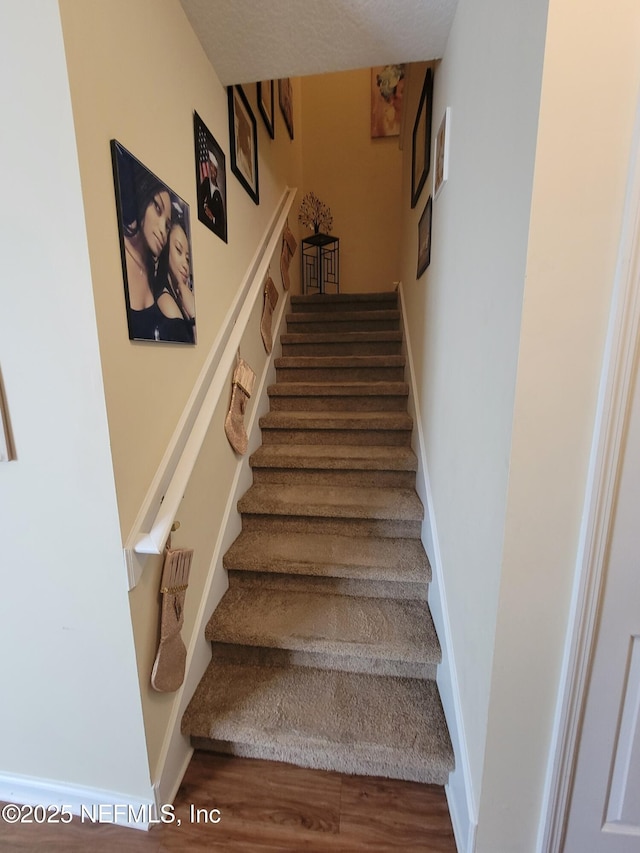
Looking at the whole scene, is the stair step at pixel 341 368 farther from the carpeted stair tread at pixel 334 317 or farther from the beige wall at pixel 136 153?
the beige wall at pixel 136 153

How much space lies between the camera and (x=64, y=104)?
2.50 ft

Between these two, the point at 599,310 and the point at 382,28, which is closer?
the point at 599,310

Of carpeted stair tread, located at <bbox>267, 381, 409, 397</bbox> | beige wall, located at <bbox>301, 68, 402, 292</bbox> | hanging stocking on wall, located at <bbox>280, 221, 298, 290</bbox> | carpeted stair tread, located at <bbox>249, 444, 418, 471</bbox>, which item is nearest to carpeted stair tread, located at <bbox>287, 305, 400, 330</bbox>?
hanging stocking on wall, located at <bbox>280, 221, 298, 290</bbox>

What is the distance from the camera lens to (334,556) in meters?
1.59

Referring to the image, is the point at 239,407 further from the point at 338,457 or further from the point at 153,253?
the point at 153,253

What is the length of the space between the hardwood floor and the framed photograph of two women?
145 centimetres

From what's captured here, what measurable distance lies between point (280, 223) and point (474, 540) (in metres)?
2.56

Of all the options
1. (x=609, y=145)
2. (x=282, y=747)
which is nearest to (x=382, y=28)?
(x=609, y=145)

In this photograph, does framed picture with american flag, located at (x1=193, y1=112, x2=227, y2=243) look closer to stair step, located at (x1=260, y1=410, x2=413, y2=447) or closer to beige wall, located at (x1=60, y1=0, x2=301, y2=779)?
beige wall, located at (x1=60, y1=0, x2=301, y2=779)

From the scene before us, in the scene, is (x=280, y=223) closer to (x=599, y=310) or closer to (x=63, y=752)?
(x=599, y=310)

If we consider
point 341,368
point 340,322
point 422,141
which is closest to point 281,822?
point 341,368

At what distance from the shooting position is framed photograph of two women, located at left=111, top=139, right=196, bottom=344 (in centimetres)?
93

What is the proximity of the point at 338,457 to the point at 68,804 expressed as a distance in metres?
1.61

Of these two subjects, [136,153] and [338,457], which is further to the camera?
[338,457]
